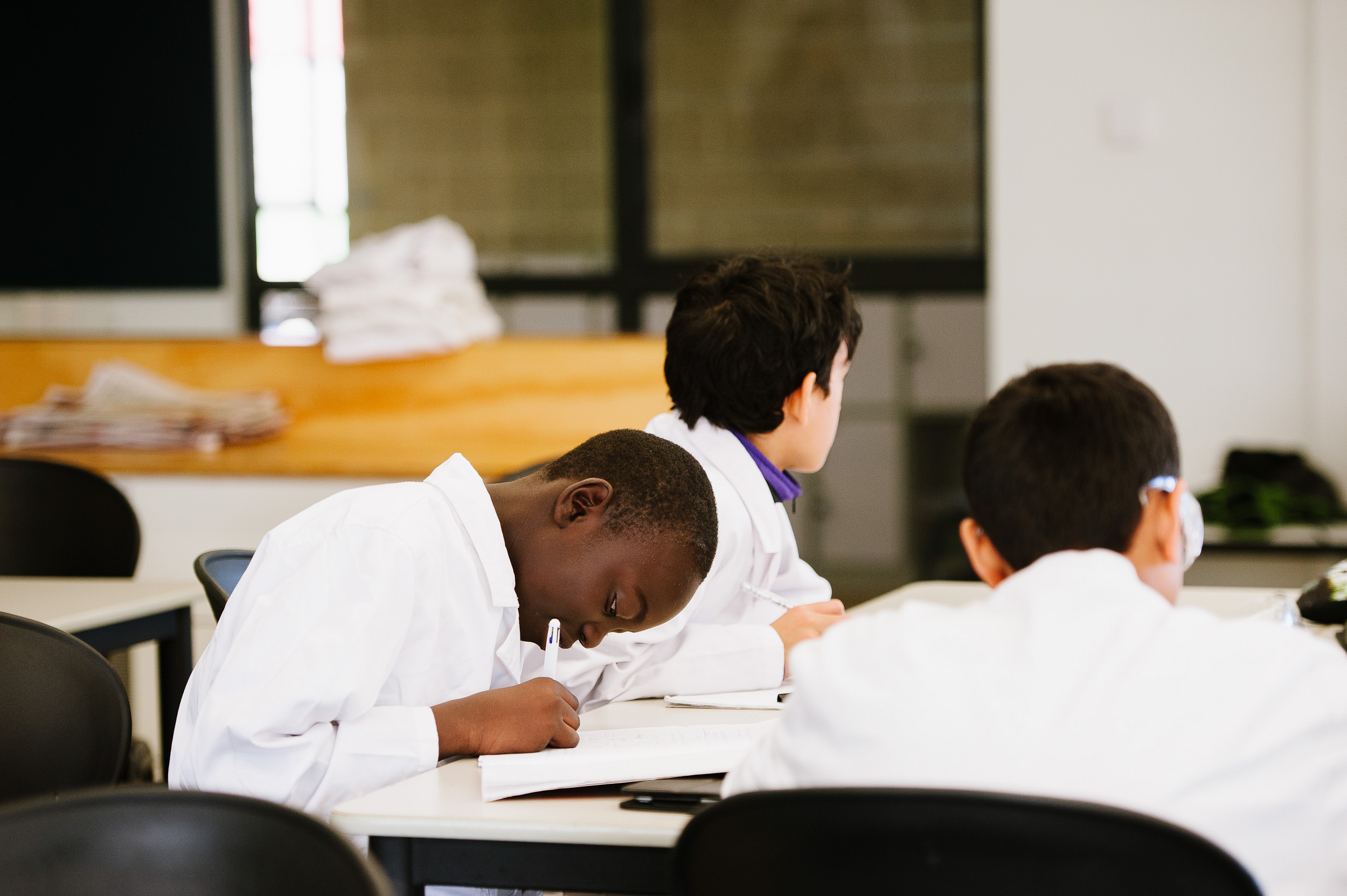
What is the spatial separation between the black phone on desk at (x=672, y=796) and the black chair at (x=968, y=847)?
0.25 m

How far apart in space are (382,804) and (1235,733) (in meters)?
0.63

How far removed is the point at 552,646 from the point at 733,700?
248mm

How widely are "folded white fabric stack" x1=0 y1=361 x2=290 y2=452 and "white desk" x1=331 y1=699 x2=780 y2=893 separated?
2.43 metres

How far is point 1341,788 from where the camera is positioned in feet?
2.55

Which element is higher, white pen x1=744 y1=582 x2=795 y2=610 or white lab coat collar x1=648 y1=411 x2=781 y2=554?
white lab coat collar x1=648 y1=411 x2=781 y2=554

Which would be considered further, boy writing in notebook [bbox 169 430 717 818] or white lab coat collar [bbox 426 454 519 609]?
white lab coat collar [bbox 426 454 519 609]

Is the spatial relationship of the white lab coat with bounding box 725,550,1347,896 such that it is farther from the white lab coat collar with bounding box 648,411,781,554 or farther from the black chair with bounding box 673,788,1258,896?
the white lab coat collar with bounding box 648,411,781,554

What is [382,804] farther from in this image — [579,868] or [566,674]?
[566,674]

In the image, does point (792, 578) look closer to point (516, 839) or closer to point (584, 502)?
point (584, 502)

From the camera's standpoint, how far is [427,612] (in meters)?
1.19

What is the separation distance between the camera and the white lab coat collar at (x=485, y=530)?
1.22 m

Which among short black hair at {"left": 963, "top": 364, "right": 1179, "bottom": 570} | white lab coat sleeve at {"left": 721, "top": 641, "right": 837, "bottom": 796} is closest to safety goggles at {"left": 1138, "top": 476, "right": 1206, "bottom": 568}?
short black hair at {"left": 963, "top": 364, "right": 1179, "bottom": 570}

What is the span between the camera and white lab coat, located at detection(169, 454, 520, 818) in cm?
106

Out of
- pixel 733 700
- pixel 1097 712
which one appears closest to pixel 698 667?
pixel 733 700
